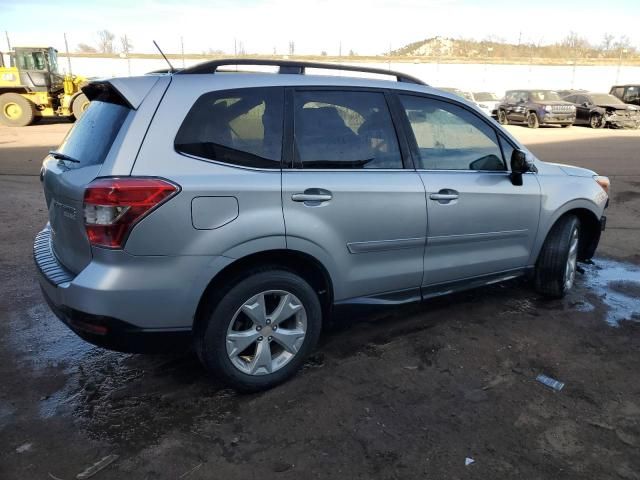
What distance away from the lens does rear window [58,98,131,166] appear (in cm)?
286

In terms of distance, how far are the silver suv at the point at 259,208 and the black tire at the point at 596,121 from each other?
23.4 m

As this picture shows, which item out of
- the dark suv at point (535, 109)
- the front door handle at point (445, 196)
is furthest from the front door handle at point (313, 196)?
the dark suv at point (535, 109)

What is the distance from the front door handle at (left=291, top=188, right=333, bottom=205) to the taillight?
71 cm

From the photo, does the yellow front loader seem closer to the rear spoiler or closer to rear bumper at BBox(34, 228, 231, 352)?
the rear spoiler

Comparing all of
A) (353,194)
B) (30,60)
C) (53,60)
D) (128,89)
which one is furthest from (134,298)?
(53,60)

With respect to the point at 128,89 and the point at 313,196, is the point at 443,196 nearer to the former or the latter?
the point at 313,196

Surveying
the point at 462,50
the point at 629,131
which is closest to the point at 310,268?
the point at 629,131

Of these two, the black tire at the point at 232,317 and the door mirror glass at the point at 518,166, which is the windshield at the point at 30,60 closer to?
the door mirror glass at the point at 518,166

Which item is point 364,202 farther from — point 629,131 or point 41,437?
point 629,131

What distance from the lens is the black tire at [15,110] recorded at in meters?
21.2

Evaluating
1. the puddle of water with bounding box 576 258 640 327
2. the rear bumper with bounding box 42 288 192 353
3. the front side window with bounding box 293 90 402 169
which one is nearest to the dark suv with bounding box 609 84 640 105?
the puddle of water with bounding box 576 258 640 327

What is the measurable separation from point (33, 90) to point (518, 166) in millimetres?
22717

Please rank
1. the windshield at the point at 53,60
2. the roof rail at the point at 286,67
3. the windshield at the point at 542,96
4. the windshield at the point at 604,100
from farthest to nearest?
the windshield at the point at 542,96
the windshield at the point at 604,100
the windshield at the point at 53,60
the roof rail at the point at 286,67

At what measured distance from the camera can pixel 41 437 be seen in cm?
278
